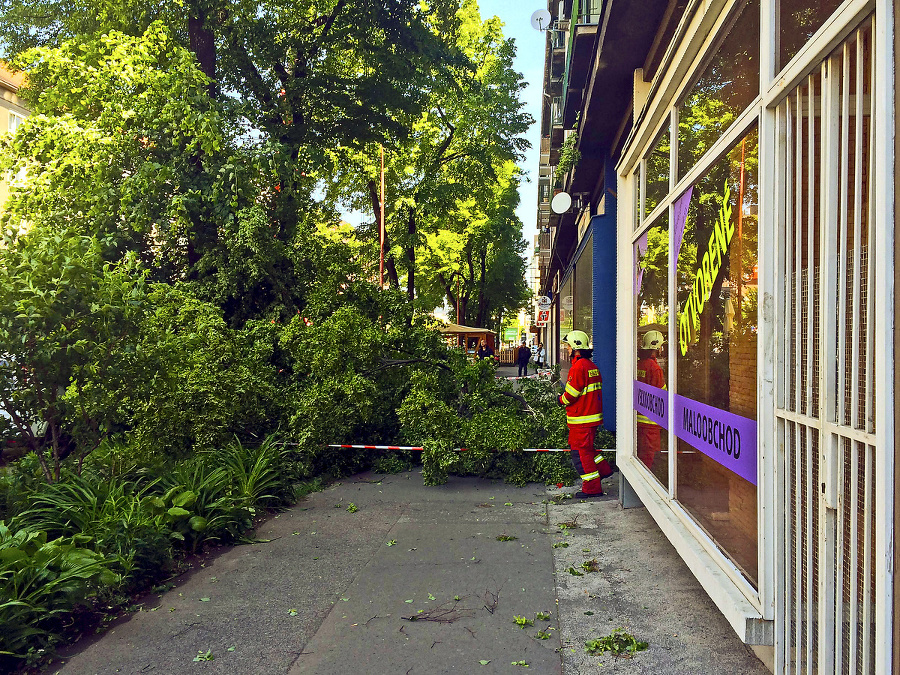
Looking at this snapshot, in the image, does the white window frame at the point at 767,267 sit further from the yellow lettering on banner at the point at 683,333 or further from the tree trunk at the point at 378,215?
the tree trunk at the point at 378,215

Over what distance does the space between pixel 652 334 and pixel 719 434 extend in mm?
2113

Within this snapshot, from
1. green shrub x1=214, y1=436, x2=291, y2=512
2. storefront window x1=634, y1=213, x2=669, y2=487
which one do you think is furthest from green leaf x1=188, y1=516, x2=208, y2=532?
storefront window x1=634, y1=213, x2=669, y2=487

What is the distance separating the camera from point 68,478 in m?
6.23

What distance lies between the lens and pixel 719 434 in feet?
13.3

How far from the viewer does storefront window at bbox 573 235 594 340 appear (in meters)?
12.0

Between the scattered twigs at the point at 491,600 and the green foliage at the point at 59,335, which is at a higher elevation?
the green foliage at the point at 59,335

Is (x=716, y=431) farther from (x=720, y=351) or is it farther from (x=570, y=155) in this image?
(x=570, y=155)

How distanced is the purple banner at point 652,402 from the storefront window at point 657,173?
151cm

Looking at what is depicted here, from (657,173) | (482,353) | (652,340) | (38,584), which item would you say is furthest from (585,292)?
(38,584)

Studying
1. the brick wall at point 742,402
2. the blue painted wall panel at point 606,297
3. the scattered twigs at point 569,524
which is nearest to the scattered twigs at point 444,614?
the brick wall at point 742,402

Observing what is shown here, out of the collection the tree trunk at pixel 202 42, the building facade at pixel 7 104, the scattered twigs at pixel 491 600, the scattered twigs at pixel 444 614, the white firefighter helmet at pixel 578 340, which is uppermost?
the building facade at pixel 7 104

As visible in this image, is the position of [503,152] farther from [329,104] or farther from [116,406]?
[116,406]

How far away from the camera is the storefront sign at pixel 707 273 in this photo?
3.96 m

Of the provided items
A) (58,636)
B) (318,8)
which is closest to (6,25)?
(318,8)
